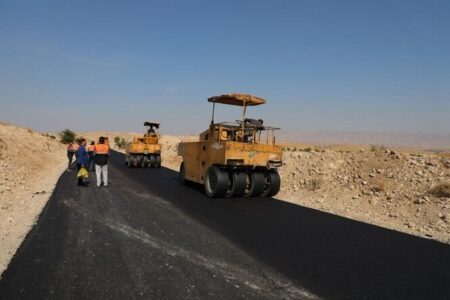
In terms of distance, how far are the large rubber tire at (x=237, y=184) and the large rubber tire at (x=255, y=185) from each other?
26cm

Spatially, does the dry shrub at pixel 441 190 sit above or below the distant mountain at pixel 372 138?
below

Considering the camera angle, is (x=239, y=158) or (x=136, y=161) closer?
(x=239, y=158)

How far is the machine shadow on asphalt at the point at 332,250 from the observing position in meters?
4.91

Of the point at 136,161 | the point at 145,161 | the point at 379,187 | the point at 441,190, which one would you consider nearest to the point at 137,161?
the point at 136,161

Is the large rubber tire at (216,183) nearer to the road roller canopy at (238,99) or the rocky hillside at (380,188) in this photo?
the road roller canopy at (238,99)

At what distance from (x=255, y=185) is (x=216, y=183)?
52.3 inches

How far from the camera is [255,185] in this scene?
470 inches

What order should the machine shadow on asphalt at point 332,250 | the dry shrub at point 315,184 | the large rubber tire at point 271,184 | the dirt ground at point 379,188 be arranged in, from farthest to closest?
the dry shrub at point 315,184 < the large rubber tire at point 271,184 < the dirt ground at point 379,188 < the machine shadow on asphalt at point 332,250

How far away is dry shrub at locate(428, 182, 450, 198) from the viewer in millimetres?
11562

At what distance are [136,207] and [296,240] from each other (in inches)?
173

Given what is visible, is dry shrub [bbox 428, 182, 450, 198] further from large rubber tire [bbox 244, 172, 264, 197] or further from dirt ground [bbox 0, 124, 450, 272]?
large rubber tire [bbox 244, 172, 264, 197]

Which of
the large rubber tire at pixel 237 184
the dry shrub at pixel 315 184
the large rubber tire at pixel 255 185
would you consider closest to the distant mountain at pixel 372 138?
the dry shrub at pixel 315 184

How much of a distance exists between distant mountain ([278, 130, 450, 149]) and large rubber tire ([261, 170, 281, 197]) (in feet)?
394

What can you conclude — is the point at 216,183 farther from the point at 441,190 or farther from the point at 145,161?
the point at 145,161
